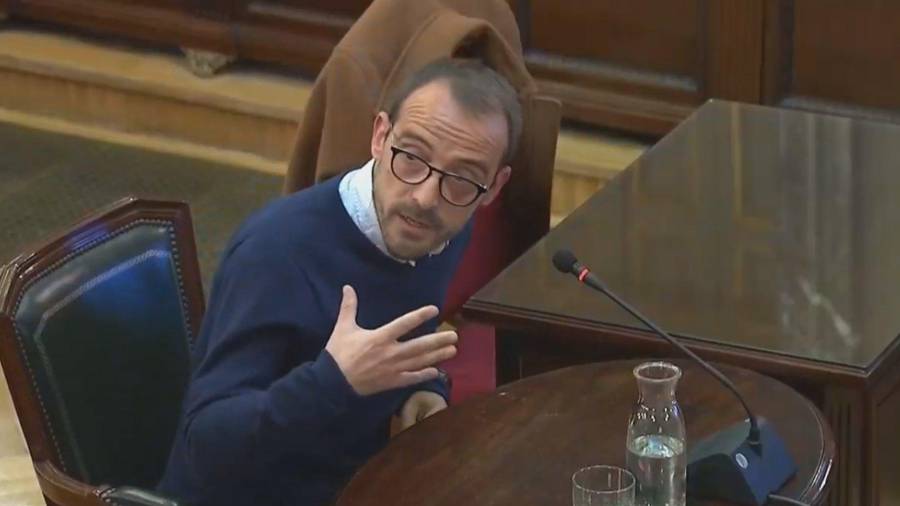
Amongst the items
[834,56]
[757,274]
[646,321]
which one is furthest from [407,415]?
[834,56]

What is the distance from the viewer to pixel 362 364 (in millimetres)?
1870

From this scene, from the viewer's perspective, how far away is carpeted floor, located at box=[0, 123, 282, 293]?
4227 millimetres

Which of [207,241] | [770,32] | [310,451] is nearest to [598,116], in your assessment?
[770,32]

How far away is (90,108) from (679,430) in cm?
339

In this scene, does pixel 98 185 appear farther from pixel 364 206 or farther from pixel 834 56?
pixel 364 206

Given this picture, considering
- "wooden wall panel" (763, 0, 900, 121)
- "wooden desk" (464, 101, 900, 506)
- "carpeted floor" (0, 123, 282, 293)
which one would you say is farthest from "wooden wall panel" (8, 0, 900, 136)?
"wooden desk" (464, 101, 900, 506)

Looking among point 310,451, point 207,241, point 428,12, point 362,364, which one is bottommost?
point 207,241

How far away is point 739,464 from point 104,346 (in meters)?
0.83

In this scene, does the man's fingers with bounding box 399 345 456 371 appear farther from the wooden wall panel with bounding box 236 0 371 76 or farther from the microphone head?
the wooden wall panel with bounding box 236 0 371 76

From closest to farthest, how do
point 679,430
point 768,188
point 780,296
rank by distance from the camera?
point 679,430, point 780,296, point 768,188

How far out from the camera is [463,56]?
263cm

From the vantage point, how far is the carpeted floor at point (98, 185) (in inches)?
166

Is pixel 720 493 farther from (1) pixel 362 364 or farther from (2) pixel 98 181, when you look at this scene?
(2) pixel 98 181

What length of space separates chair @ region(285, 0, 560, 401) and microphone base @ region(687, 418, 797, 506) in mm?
814
